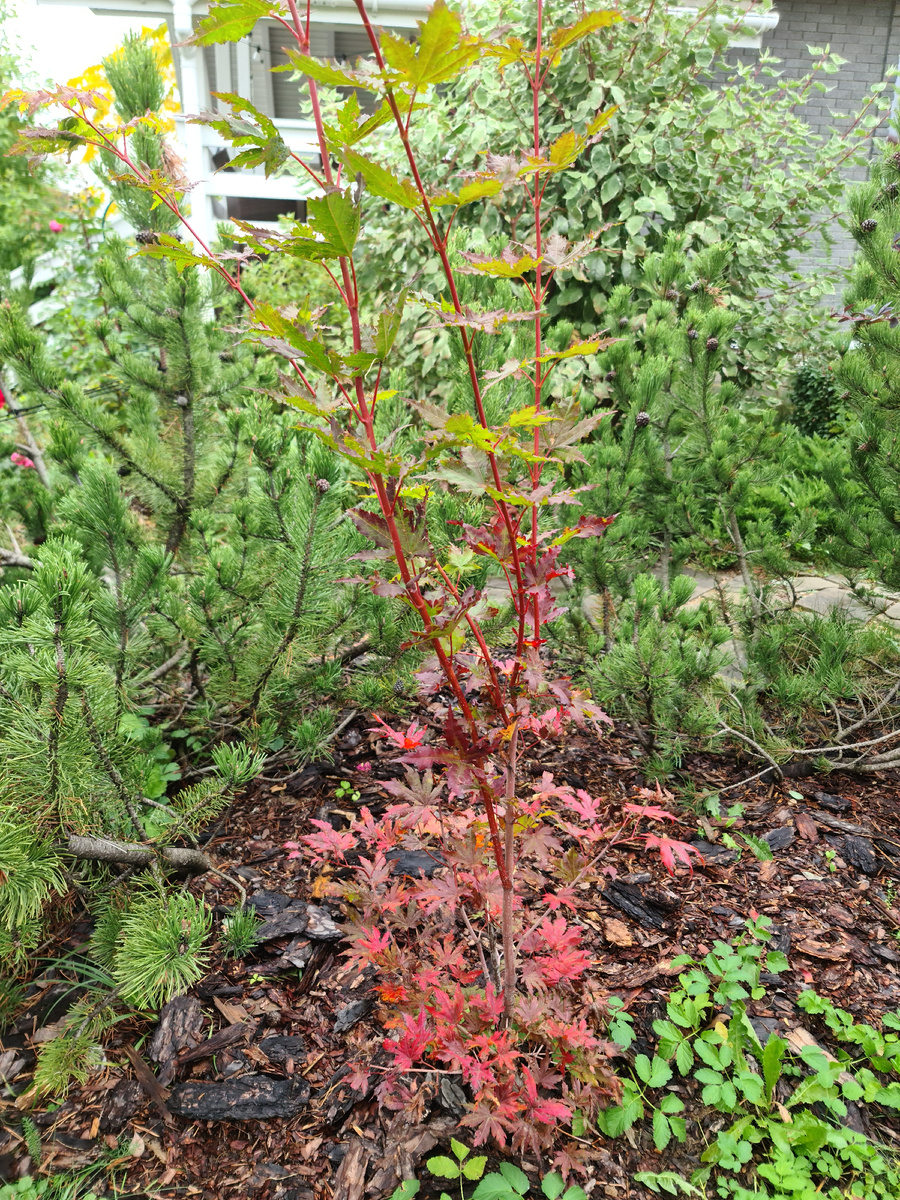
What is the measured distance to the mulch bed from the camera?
1.39 m

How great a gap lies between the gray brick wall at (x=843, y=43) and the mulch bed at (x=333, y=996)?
902 centimetres

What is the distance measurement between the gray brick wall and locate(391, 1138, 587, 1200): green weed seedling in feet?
33.1

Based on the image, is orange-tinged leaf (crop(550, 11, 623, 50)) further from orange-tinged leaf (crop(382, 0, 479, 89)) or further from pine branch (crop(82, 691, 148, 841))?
pine branch (crop(82, 691, 148, 841))

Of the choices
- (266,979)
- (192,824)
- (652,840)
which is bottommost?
(266,979)

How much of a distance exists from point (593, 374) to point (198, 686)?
2913 mm

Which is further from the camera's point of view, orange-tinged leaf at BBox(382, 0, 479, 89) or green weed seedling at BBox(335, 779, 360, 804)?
green weed seedling at BBox(335, 779, 360, 804)

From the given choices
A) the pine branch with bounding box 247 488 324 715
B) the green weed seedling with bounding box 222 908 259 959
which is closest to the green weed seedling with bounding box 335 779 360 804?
the pine branch with bounding box 247 488 324 715

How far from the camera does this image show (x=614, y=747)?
2.53m

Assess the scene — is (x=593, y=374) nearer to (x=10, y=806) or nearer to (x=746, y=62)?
(x=10, y=806)

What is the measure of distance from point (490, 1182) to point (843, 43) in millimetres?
11866

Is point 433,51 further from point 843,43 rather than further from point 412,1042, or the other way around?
point 843,43

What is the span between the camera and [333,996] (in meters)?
1.68

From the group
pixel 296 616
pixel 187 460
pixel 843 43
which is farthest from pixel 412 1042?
pixel 843 43

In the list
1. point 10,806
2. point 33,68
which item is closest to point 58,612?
point 10,806
